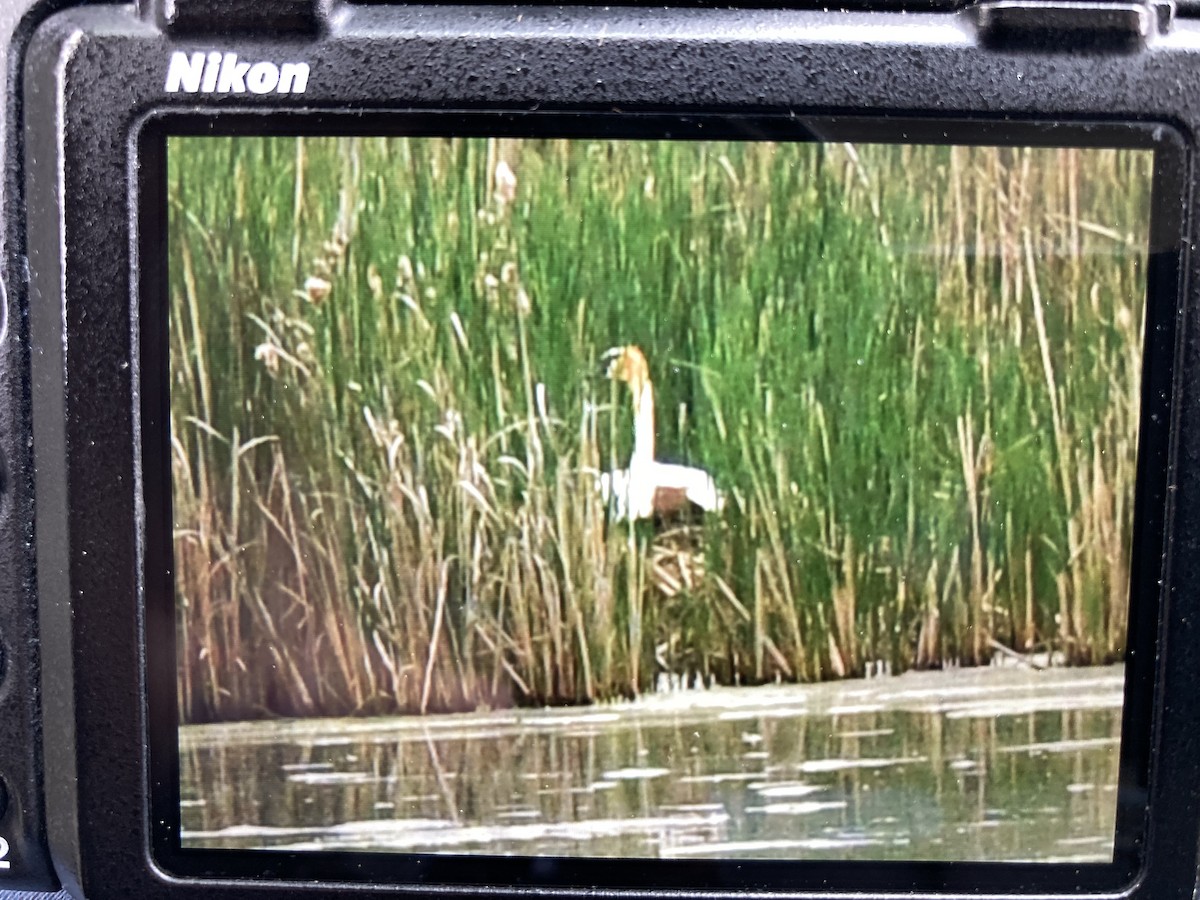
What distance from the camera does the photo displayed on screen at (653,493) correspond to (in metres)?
0.59

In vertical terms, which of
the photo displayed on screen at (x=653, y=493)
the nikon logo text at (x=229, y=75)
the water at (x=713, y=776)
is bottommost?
the water at (x=713, y=776)

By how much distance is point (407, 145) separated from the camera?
0.59 metres

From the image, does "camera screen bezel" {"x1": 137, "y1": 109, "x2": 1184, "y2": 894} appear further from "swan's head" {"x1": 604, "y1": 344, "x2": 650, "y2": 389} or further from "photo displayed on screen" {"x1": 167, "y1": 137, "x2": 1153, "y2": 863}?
"swan's head" {"x1": 604, "y1": 344, "x2": 650, "y2": 389}

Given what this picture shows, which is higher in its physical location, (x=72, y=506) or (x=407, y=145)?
(x=407, y=145)

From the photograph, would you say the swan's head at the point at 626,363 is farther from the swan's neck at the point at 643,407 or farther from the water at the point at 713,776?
the water at the point at 713,776

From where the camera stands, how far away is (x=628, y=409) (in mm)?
600

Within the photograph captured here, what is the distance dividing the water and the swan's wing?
11 cm

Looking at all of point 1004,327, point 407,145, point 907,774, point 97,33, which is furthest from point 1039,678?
point 97,33

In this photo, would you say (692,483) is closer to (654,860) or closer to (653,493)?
(653,493)

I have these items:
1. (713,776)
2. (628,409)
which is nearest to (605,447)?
(628,409)

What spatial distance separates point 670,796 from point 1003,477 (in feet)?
0.86

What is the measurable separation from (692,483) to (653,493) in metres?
0.02

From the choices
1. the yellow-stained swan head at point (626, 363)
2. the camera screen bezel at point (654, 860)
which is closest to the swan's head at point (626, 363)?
the yellow-stained swan head at point (626, 363)

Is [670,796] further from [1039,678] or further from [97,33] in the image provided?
[97,33]
